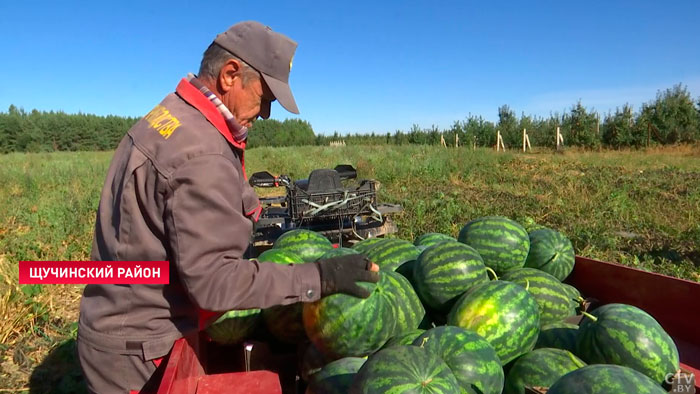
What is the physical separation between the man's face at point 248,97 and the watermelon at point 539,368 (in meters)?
1.46

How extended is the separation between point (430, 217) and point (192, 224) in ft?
22.6

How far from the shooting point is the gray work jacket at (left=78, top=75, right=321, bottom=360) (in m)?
1.46

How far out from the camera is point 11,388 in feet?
11.0

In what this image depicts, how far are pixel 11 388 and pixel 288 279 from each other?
10.2 feet

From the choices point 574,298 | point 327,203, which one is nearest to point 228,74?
point 574,298

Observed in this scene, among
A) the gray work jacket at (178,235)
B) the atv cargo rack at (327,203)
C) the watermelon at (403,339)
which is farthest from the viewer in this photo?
the atv cargo rack at (327,203)

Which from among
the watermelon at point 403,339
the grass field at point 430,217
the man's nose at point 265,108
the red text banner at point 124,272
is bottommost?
the grass field at point 430,217

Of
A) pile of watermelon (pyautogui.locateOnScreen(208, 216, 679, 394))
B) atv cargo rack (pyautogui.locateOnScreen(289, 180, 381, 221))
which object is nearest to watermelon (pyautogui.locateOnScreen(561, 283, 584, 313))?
pile of watermelon (pyautogui.locateOnScreen(208, 216, 679, 394))

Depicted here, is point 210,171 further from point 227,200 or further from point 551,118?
point 551,118

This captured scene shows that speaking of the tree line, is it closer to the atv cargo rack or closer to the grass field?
the grass field

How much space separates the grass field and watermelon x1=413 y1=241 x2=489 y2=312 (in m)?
2.86

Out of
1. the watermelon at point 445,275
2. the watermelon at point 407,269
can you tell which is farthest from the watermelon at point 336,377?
the watermelon at point 407,269

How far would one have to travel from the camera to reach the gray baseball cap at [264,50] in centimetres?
172

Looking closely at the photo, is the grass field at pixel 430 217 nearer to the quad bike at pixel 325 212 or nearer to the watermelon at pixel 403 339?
the quad bike at pixel 325 212
